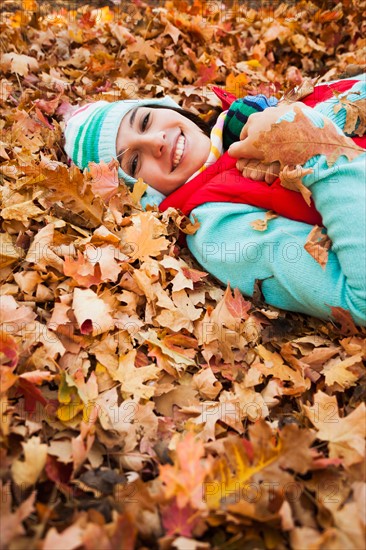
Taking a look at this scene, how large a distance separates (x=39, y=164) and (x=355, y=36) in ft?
9.07

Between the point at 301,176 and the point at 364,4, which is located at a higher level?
the point at 364,4

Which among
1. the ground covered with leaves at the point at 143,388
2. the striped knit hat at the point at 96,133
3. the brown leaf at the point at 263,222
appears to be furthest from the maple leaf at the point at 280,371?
the striped knit hat at the point at 96,133

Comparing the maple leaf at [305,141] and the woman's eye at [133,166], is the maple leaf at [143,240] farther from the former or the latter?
the maple leaf at [305,141]

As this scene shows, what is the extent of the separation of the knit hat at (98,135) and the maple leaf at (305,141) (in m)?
0.69

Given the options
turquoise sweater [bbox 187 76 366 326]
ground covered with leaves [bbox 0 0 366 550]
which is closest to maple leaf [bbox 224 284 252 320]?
ground covered with leaves [bbox 0 0 366 550]

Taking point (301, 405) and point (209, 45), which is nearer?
point (301, 405)

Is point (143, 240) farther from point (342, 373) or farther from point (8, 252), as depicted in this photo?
point (342, 373)

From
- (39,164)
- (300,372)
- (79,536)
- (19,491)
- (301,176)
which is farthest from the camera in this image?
(39,164)

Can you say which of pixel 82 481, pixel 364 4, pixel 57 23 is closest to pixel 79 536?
pixel 82 481

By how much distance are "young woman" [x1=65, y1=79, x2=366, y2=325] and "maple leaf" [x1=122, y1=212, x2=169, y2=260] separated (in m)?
0.22

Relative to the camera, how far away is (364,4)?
11.9 ft

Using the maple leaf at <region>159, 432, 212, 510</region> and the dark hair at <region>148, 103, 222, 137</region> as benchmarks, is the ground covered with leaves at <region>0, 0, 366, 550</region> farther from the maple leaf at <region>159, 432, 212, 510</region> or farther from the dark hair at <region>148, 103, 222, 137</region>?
the dark hair at <region>148, 103, 222, 137</region>

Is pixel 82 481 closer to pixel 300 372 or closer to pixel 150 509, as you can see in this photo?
pixel 150 509

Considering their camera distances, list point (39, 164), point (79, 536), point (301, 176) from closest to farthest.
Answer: point (79, 536) < point (301, 176) < point (39, 164)
